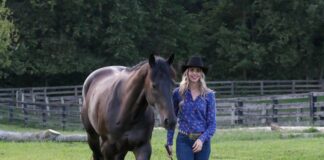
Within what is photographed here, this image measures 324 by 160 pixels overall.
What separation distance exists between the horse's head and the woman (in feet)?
0.65

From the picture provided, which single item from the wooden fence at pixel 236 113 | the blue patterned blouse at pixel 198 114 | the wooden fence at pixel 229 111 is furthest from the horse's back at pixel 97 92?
the wooden fence at pixel 236 113

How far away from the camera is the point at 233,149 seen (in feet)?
46.5

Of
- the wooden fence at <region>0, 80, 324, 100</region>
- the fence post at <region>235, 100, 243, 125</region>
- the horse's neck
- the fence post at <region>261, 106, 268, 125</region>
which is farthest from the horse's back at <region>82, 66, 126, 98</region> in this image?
the wooden fence at <region>0, 80, 324, 100</region>

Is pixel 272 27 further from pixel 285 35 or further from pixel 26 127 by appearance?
pixel 26 127

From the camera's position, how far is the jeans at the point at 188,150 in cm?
756

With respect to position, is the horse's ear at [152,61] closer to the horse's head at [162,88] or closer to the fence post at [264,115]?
the horse's head at [162,88]

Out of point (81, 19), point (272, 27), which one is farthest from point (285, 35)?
point (81, 19)

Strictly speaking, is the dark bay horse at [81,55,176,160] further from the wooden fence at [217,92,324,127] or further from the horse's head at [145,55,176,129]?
the wooden fence at [217,92,324,127]

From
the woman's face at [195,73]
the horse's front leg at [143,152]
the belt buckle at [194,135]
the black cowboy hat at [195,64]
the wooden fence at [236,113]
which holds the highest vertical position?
the black cowboy hat at [195,64]

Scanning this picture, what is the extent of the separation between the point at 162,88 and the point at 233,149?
707 cm

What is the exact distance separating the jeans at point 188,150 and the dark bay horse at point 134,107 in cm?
49

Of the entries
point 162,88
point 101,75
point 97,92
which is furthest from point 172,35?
point 162,88

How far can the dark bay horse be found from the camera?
744 cm

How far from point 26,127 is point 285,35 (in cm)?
2246
